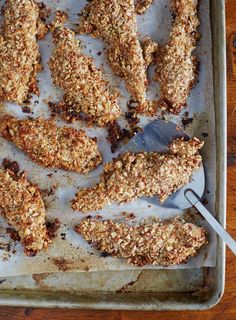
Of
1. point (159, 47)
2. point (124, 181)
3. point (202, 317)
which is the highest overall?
point (159, 47)

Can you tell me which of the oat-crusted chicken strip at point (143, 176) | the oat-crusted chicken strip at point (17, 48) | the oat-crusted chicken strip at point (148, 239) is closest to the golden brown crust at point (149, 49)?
the oat-crusted chicken strip at point (143, 176)

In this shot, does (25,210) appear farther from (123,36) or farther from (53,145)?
(123,36)

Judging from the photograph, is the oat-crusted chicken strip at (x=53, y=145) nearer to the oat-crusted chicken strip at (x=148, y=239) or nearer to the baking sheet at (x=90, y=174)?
the baking sheet at (x=90, y=174)

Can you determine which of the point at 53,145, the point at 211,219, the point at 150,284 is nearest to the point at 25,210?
the point at 53,145

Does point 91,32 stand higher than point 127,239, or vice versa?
point 91,32

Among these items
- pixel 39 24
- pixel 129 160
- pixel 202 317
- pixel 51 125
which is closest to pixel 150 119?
pixel 129 160

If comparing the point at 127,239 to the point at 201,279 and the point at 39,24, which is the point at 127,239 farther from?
the point at 39,24
